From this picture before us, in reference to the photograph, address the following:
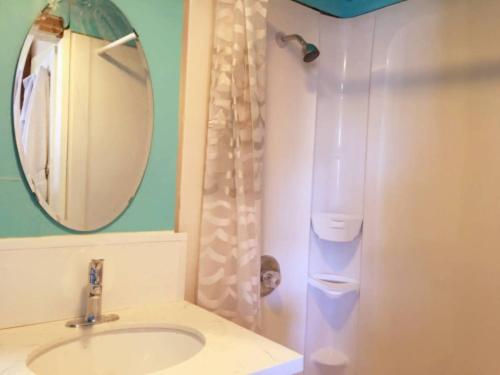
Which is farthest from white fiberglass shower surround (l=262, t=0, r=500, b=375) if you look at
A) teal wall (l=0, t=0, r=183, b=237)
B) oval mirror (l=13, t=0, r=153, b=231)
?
oval mirror (l=13, t=0, r=153, b=231)

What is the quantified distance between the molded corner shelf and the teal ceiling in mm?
890

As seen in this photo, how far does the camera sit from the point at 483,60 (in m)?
1.50

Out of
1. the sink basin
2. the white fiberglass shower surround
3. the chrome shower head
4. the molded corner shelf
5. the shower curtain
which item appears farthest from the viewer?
the molded corner shelf

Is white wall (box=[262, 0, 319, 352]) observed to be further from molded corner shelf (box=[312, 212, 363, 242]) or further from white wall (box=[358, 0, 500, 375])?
white wall (box=[358, 0, 500, 375])

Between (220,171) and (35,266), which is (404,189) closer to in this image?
(220,171)

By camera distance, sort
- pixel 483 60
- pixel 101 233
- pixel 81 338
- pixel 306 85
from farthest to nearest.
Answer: pixel 306 85, pixel 483 60, pixel 101 233, pixel 81 338

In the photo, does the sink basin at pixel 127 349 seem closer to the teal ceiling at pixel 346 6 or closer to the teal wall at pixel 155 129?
the teal wall at pixel 155 129

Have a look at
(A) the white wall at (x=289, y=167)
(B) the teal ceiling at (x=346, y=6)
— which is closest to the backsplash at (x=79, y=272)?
(A) the white wall at (x=289, y=167)

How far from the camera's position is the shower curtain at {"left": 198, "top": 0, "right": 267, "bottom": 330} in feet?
4.54

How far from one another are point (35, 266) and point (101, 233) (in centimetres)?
19

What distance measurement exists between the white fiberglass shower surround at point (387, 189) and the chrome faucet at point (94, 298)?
2.33 ft

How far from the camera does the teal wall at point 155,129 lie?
1.04m

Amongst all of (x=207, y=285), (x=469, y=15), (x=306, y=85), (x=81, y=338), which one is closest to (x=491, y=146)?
(x=469, y=15)

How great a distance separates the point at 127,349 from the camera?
3.60ft
